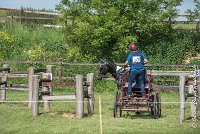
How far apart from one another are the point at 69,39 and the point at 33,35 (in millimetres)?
7817

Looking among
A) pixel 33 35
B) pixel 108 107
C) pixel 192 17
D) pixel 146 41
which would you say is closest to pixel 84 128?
pixel 108 107

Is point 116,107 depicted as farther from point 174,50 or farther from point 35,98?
point 174,50

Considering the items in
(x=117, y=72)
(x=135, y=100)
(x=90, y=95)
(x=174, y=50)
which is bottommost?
(x=135, y=100)

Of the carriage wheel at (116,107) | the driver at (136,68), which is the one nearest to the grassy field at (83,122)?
the carriage wheel at (116,107)

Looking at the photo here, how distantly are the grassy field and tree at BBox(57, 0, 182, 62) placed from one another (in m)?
10.8

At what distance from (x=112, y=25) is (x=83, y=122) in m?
14.6

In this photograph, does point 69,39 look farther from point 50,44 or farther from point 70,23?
point 50,44

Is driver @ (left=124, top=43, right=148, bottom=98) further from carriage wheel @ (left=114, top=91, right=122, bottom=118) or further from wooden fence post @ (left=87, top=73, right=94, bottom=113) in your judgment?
wooden fence post @ (left=87, top=73, right=94, bottom=113)

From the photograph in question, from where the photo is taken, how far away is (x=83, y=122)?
1692 cm

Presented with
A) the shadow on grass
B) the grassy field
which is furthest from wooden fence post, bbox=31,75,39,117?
the shadow on grass

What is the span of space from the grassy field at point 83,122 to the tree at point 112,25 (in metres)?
10.8

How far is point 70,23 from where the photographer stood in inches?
1344

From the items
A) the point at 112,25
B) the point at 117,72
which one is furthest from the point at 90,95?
the point at 112,25

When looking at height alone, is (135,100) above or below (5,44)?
below
